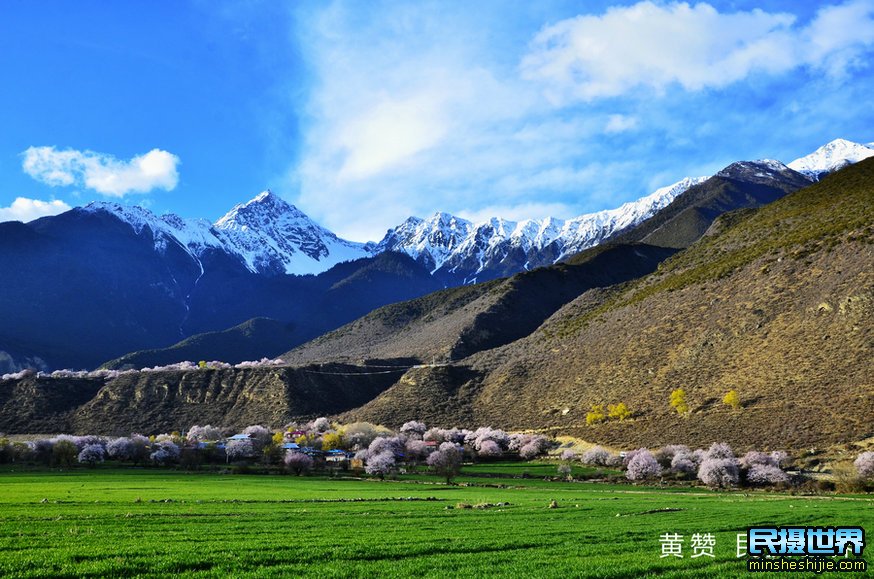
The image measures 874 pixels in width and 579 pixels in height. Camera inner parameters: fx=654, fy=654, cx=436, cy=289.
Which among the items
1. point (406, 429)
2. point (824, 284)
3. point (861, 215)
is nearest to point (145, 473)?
point (406, 429)

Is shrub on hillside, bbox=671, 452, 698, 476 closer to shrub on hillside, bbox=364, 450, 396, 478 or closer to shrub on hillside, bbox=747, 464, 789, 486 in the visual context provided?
shrub on hillside, bbox=747, 464, 789, 486

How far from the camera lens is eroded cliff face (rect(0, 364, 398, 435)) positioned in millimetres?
128875

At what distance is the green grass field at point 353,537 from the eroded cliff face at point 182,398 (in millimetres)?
91856

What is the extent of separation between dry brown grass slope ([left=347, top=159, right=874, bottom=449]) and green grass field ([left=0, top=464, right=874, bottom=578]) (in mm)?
37208

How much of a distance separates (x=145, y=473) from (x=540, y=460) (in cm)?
4817

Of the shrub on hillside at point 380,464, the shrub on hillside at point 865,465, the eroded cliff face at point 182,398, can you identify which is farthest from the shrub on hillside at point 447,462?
the eroded cliff face at point 182,398

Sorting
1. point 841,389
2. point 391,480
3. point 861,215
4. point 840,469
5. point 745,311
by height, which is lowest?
point 391,480

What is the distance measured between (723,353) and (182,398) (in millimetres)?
108103

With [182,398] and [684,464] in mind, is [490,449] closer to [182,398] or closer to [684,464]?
[684,464]

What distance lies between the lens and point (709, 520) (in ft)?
92.6

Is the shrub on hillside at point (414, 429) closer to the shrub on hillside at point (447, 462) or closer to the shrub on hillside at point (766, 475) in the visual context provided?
the shrub on hillside at point (447, 462)

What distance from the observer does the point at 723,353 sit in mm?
83875

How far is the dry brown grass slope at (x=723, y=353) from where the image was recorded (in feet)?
223

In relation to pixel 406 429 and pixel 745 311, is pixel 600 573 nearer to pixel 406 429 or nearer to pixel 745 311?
pixel 745 311
